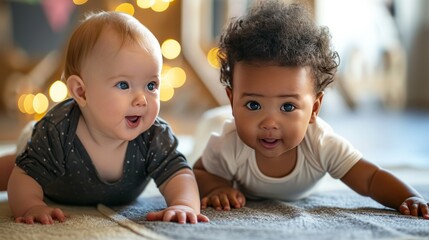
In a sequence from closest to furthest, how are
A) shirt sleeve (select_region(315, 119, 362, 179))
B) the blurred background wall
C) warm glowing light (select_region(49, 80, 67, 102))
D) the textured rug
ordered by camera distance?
the textured rug → shirt sleeve (select_region(315, 119, 362, 179)) → warm glowing light (select_region(49, 80, 67, 102)) → the blurred background wall

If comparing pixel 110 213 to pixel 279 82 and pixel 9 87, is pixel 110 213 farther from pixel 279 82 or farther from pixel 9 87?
pixel 9 87

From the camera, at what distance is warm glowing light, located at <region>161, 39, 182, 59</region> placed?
8.54 ft

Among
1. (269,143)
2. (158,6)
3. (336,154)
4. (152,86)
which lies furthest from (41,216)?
(158,6)

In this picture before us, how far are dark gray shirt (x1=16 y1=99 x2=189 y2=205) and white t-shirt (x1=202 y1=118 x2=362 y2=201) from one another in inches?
3.3

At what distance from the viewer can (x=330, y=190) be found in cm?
129

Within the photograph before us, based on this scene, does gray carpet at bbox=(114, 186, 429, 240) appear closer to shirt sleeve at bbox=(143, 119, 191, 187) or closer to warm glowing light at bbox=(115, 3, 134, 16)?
shirt sleeve at bbox=(143, 119, 191, 187)

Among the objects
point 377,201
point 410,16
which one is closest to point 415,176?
point 377,201

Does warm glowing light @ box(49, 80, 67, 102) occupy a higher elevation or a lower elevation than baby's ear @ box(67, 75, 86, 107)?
lower

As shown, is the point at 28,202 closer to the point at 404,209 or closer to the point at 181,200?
the point at 181,200

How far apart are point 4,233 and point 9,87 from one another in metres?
2.62

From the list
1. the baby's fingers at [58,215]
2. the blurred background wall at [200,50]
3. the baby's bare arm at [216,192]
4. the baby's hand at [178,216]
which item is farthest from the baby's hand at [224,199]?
the blurred background wall at [200,50]

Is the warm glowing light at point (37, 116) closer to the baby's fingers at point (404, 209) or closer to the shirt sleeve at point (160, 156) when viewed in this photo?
the shirt sleeve at point (160, 156)

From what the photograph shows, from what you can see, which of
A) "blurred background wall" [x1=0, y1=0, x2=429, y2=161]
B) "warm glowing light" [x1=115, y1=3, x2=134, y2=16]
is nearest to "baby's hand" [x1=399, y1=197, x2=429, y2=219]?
"blurred background wall" [x1=0, y1=0, x2=429, y2=161]

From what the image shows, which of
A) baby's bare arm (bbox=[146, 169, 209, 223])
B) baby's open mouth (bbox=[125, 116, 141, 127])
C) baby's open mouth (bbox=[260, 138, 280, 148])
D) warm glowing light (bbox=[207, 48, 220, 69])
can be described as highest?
warm glowing light (bbox=[207, 48, 220, 69])
